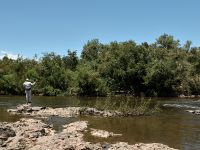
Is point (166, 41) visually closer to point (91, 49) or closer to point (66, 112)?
point (91, 49)

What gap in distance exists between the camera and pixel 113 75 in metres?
74.0

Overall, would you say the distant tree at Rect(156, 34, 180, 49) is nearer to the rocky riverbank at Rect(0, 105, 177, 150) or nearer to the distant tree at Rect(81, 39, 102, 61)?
the distant tree at Rect(81, 39, 102, 61)

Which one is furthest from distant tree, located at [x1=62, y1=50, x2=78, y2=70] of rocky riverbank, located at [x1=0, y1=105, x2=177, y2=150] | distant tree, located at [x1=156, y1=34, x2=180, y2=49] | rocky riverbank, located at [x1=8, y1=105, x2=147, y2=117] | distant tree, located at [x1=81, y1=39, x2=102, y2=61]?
rocky riverbank, located at [x1=0, y1=105, x2=177, y2=150]

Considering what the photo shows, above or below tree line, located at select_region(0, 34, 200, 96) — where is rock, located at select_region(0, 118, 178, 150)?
below

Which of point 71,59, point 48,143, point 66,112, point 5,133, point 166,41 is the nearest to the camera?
point 48,143

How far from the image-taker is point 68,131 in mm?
22641

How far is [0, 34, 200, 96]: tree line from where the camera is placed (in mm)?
69188

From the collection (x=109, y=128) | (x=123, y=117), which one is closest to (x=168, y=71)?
(x=123, y=117)

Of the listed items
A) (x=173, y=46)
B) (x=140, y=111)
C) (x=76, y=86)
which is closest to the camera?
(x=140, y=111)

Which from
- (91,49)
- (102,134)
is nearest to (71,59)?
(91,49)

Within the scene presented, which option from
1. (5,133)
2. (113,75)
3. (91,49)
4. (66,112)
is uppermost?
(91,49)

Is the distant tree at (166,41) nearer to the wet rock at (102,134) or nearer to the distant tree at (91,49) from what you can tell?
the distant tree at (91,49)

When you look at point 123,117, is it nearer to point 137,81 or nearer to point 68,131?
point 68,131

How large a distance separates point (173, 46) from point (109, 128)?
84712mm
